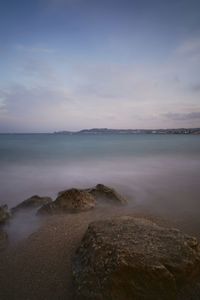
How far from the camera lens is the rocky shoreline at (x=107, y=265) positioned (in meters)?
3.90

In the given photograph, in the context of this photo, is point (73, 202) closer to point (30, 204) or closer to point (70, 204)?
point (70, 204)

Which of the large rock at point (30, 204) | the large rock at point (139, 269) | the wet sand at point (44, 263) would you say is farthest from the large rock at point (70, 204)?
the large rock at point (139, 269)

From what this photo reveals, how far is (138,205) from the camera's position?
933 centimetres

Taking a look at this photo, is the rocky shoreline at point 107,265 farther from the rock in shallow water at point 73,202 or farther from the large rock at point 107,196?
the large rock at point 107,196

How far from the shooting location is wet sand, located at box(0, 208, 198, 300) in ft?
14.1

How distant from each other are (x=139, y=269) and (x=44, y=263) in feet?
7.35

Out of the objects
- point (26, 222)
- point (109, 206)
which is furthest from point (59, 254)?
point (109, 206)

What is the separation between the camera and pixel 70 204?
826 cm

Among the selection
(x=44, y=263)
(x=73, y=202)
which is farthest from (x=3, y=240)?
(x=73, y=202)

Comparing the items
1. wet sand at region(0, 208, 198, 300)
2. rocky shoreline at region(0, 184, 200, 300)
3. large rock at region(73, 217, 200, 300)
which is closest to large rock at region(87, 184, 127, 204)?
wet sand at region(0, 208, 198, 300)

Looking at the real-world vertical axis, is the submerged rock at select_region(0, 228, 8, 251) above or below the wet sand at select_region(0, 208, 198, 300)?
above

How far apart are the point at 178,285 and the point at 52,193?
967 cm

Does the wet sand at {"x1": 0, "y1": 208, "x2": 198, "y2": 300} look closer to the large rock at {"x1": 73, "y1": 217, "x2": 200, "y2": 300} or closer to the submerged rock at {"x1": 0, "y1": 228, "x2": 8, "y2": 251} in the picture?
the submerged rock at {"x1": 0, "y1": 228, "x2": 8, "y2": 251}

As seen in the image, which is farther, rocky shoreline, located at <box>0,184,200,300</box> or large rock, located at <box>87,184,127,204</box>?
large rock, located at <box>87,184,127,204</box>
